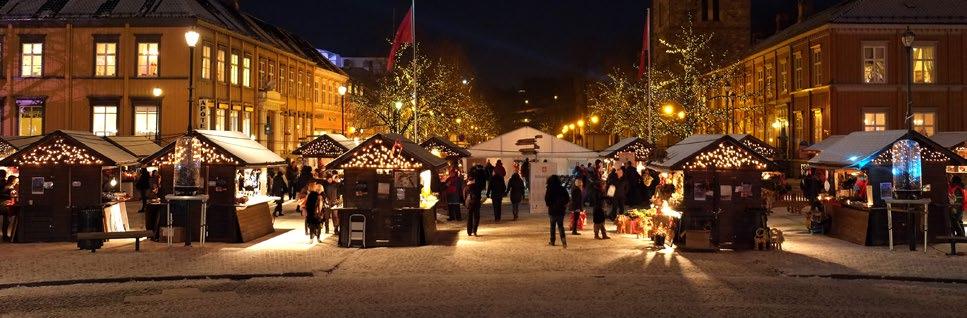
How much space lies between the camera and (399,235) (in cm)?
1977

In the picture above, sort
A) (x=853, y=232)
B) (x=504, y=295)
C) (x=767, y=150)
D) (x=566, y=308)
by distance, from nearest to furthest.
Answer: (x=566, y=308), (x=504, y=295), (x=853, y=232), (x=767, y=150)

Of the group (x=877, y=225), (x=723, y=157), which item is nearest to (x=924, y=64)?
(x=877, y=225)

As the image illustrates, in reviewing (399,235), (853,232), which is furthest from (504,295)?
(853,232)

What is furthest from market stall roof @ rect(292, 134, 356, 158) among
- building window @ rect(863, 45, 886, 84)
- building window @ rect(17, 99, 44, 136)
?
building window @ rect(863, 45, 886, 84)

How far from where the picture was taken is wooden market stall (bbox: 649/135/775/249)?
19047mm

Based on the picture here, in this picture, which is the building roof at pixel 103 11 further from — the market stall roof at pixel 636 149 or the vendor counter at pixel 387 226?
the vendor counter at pixel 387 226

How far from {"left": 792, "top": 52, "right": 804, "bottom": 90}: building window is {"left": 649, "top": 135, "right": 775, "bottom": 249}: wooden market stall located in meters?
31.3

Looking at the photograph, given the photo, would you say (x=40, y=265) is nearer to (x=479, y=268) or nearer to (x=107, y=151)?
(x=107, y=151)

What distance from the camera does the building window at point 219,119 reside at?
4366 centimetres

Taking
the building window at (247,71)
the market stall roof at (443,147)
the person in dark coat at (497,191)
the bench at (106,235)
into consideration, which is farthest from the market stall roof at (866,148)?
the building window at (247,71)

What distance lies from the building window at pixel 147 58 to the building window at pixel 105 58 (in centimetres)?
114

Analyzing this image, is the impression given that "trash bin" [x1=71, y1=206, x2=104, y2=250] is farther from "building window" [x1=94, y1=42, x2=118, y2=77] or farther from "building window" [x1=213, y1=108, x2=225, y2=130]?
"building window" [x1=213, y1=108, x2=225, y2=130]

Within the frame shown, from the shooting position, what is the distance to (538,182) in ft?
98.8

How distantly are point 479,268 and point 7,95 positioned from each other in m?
34.1
